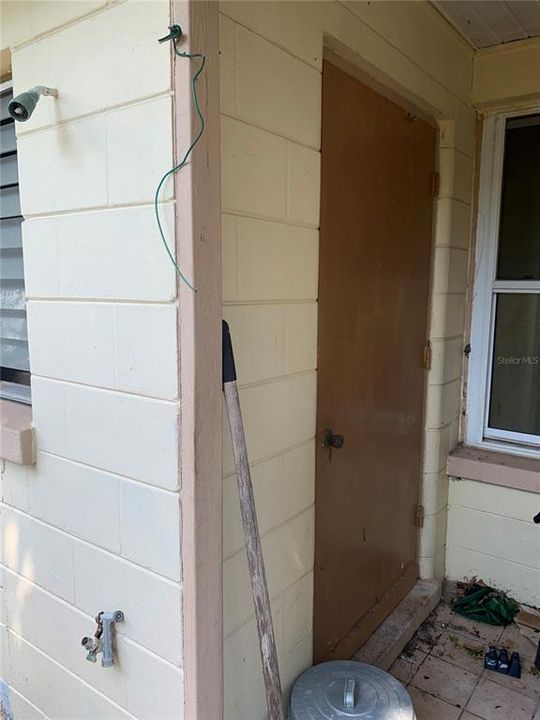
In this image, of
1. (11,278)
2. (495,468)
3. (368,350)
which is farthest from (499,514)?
(11,278)

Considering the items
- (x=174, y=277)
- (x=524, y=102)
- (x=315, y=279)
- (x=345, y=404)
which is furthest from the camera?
(x=524, y=102)

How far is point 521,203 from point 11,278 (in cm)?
215

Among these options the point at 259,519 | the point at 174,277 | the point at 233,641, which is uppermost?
the point at 174,277

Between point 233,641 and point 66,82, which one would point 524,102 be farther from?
point 233,641

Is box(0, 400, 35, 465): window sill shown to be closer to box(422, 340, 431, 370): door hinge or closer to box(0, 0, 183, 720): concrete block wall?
box(0, 0, 183, 720): concrete block wall

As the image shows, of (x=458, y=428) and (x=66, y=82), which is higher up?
(x=66, y=82)

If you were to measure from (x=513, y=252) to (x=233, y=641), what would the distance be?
6.61 ft

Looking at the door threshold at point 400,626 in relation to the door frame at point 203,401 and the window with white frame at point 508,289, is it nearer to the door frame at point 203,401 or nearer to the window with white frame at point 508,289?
the window with white frame at point 508,289

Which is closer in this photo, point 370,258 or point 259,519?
point 259,519

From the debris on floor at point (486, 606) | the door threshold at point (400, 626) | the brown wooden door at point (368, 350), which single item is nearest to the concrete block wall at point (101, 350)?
the brown wooden door at point (368, 350)

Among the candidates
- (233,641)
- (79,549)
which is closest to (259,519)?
(233,641)

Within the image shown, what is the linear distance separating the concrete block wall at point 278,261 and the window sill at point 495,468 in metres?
1.12

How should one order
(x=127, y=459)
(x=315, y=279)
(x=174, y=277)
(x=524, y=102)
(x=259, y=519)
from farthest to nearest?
(x=524, y=102)
(x=315, y=279)
(x=259, y=519)
(x=127, y=459)
(x=174, y=277)

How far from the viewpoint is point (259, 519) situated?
1.43 m
